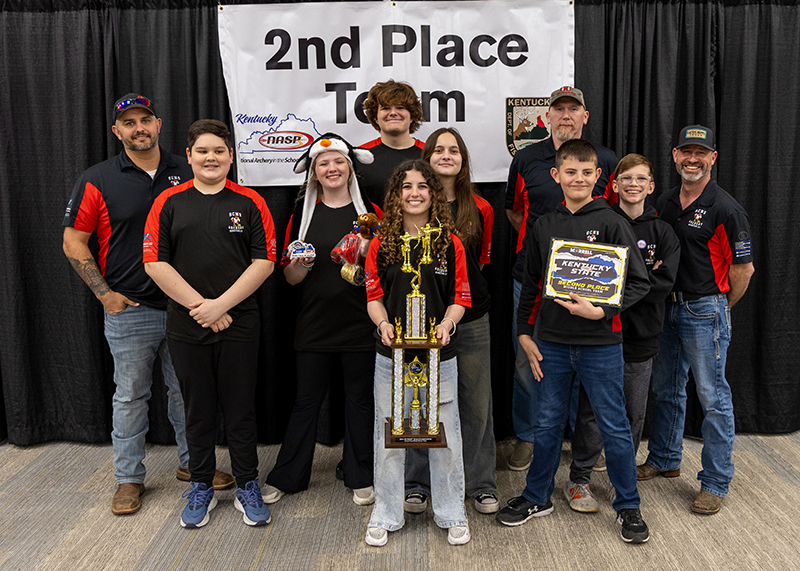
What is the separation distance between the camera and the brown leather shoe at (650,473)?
Result: 2.85m

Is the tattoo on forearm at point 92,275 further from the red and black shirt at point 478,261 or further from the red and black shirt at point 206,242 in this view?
the red and black shirt at point 478,261

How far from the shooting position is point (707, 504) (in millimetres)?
2537

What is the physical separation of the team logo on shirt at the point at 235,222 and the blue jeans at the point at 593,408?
1.31m

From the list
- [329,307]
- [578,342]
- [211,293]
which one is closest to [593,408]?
[578,342]

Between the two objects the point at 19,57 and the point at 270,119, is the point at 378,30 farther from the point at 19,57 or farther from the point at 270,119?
the point at 19,57

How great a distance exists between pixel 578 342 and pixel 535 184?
83cm

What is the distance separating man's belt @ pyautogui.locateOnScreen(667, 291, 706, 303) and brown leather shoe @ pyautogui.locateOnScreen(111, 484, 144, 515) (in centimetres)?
252

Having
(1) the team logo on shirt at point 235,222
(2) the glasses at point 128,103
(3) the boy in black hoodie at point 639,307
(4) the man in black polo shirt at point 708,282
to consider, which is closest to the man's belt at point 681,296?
(4) the man in black polo shirt at point 708,282

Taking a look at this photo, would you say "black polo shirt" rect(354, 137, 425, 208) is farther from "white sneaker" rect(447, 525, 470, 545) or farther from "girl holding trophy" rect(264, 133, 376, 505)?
"white sneaker" rect(447, 525, 470, 545)

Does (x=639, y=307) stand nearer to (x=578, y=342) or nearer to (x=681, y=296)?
(x=681, y=296)

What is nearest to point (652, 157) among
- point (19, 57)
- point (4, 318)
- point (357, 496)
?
point (357, 496)

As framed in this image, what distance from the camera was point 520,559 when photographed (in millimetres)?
2246

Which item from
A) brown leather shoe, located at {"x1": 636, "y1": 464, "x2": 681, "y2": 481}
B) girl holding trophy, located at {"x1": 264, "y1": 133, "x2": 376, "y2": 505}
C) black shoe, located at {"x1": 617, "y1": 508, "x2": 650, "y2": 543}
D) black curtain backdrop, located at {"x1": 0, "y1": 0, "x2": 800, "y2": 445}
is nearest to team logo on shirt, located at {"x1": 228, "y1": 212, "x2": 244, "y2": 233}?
girl holding trophy, located at {"x1": 264, "y1": 133, "x2": 376, "y2": 505}

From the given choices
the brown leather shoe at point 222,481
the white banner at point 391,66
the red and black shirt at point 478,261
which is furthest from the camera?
the white banner at point 391,66
